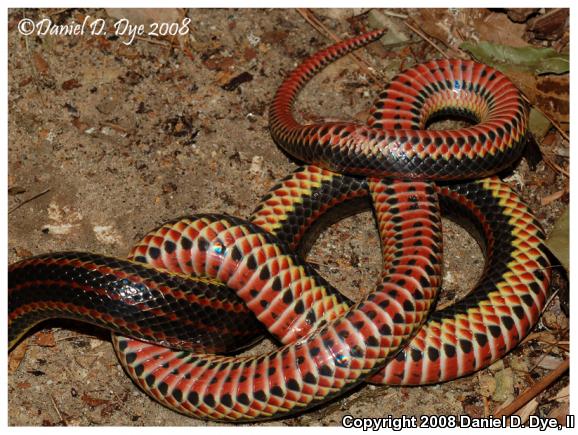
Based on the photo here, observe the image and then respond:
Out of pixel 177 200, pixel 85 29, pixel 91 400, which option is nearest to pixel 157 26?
pixel 85 29

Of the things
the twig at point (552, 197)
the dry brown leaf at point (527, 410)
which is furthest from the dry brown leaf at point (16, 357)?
the twig at point (552, 197)

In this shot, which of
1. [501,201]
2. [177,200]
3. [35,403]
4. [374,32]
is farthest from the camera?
[374,32]

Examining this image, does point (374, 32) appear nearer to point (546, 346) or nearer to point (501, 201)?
point (501, 201)

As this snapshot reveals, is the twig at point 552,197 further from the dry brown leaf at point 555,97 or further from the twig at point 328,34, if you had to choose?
the twig at point 328,34

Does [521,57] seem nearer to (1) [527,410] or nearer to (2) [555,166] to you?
(2) [555,166]

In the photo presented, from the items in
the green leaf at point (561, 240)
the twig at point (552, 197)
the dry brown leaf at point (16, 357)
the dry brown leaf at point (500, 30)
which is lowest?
the dry brown leaf at point (16, 357)

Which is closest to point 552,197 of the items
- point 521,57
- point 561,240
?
point 561,240

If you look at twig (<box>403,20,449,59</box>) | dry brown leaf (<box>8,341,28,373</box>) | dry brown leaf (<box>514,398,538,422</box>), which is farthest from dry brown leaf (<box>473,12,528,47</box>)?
dry brown leaf (<box>8,341,28,373</box>)
